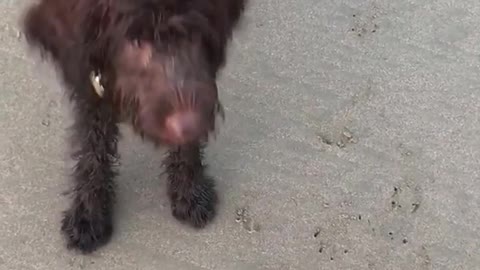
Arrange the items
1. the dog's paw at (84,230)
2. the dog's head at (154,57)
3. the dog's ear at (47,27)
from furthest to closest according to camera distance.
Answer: the dog's paw at (84,230)
the dog's ear at (47,27)
the dog's head at (154,57)

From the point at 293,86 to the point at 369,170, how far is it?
379mm

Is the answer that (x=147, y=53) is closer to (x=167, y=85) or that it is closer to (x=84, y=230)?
(x=167, y=85)

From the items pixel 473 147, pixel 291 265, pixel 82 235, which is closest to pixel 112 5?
pixel 82 235

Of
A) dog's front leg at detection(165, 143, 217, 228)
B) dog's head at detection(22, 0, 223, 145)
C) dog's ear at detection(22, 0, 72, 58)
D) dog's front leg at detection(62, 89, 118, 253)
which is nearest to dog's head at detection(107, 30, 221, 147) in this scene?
dog's head at detection(22, 0, 223, 145)

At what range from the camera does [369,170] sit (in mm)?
2662

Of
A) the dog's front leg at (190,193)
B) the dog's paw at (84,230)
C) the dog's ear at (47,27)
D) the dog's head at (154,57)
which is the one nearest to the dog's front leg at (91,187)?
the dog's paw at (84,230)

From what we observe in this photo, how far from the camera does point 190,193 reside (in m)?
2.49

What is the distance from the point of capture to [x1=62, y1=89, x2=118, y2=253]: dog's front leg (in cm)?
227

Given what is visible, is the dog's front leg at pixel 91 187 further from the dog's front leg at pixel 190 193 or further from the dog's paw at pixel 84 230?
the dog's front leg at pixel 190 193

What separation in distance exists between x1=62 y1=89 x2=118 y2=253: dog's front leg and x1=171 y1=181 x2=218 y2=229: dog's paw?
20 cm

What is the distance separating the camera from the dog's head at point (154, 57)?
1.66 meters

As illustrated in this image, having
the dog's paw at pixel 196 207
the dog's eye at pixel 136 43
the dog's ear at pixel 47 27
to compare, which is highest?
the dog's eye at pixel 136 43

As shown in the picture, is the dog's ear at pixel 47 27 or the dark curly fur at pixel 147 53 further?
the dog's ear at pixel 47 27

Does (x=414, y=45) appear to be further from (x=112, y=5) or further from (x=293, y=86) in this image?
(x=112, y=5)
